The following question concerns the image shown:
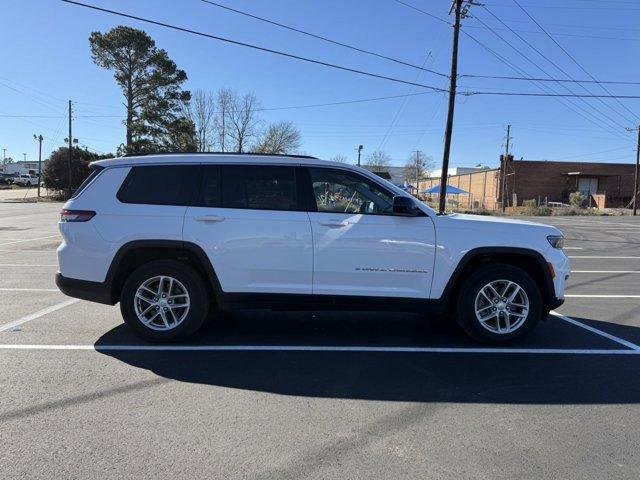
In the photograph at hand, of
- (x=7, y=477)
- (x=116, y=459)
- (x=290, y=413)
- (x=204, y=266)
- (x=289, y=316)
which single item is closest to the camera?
(x=7, y=477)

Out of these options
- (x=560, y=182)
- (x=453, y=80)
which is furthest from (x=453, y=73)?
(x=560, y=182)

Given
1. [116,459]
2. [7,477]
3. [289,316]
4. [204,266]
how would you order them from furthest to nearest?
[289,316] < [204,266] < [116,459] < [7,477]

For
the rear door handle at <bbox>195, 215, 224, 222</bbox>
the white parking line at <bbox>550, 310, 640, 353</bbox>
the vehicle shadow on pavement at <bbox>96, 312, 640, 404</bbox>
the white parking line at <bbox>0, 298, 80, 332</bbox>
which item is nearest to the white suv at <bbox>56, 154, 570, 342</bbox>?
the rear door handle at <bbox>195, 215, 224, 222</bbox>

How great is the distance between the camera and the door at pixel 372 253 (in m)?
5.29

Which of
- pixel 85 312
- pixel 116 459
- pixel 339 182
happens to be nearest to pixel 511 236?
pixel 339 182

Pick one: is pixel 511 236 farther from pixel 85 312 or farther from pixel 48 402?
pixel 85 312

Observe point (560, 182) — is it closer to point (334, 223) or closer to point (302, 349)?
point (334, 223)

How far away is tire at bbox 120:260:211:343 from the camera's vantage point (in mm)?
5383

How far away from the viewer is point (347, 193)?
18.1 ft

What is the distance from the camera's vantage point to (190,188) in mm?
5445

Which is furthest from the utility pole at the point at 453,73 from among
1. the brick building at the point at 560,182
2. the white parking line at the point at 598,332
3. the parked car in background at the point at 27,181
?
the parked car in background at the point at 27,181

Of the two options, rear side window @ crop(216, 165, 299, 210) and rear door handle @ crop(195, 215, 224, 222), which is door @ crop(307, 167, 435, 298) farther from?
rear door handle @ crop(195, 215, 224, 222)

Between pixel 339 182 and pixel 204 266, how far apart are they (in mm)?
1647

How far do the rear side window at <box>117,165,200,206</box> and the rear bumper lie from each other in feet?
3.03
